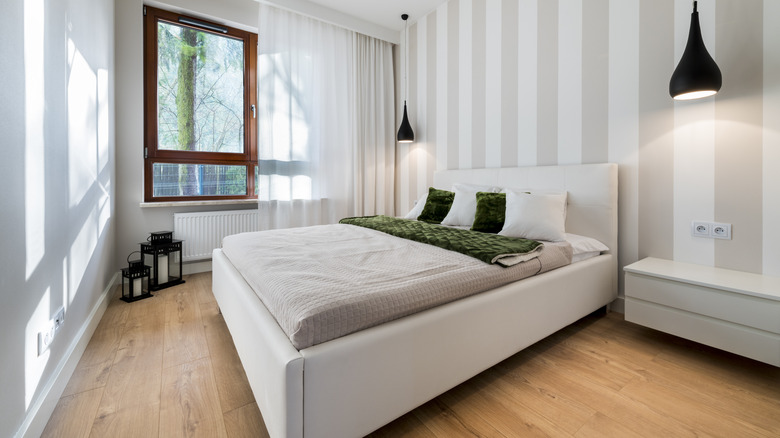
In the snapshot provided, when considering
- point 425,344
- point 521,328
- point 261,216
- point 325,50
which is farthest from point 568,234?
point 325,50

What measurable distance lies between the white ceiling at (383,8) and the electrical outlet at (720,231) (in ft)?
10.6

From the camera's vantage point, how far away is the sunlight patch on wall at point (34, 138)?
1.18m

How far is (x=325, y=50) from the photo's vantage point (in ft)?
12.3

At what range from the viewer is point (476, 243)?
186 centimetres

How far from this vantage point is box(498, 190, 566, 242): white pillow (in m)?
2.17

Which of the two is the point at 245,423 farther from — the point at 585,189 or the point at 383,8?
the point at 383,8

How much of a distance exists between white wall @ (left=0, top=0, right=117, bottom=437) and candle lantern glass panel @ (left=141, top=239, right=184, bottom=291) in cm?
53

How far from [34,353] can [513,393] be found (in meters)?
1.92

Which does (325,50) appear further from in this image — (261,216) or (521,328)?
(521,328)

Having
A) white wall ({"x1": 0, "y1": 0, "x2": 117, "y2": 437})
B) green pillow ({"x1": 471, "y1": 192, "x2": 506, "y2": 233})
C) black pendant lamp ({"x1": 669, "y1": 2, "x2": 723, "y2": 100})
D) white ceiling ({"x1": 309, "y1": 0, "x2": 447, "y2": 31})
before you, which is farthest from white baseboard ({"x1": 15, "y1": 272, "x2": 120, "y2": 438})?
white ceiling ({"x1": 309, "y1": 0, "x2": 447, "y2": 31})

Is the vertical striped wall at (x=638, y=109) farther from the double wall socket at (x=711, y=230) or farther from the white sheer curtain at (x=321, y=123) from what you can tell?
the white sheer curtain at (x=321, y=123)

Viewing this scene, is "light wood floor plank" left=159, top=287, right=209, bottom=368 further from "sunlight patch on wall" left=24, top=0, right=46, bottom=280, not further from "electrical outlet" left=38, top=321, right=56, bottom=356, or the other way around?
"sunlight patch on wall" left=24, top=0, right=46, bottom=280

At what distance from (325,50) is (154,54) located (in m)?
1.69

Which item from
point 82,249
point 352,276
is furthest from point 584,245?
point 82,249
